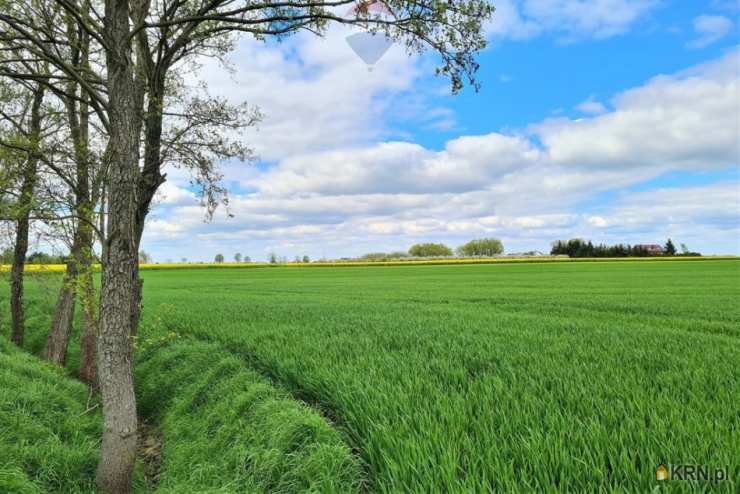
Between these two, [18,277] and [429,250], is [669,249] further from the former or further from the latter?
[18,277]

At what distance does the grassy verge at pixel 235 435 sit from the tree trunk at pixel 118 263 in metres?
0.80

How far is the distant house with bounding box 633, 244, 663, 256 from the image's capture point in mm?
103375

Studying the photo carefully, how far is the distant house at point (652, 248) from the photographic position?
103 metres


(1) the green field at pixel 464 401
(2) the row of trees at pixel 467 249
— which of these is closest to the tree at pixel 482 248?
(2) the row of trees at pixel 467 249

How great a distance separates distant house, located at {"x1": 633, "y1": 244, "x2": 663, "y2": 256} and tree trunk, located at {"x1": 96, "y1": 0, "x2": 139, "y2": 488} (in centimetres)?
11983

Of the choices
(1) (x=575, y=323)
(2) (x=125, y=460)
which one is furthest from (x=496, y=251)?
(2) (x=125, y=460)

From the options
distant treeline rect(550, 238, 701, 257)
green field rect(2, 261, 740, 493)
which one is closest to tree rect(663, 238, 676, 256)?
distant treeline rect(550, 238, 701, 257)

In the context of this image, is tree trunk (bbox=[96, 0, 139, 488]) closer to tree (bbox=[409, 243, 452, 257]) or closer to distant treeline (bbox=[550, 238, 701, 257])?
distant treeline (bbox=[550, 238, 701, 257])

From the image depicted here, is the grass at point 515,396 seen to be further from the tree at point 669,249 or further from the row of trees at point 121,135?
the tree at point 669,249

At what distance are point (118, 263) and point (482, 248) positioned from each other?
491 feet

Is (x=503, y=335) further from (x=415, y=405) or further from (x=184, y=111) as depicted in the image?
(x=184, y=111)

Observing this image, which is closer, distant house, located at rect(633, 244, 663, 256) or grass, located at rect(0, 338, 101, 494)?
grass, located at rect(0, 338, 101, 494)

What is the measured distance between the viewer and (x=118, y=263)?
19.1 feet

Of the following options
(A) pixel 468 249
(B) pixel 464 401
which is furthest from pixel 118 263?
(A) pixel 468 249
